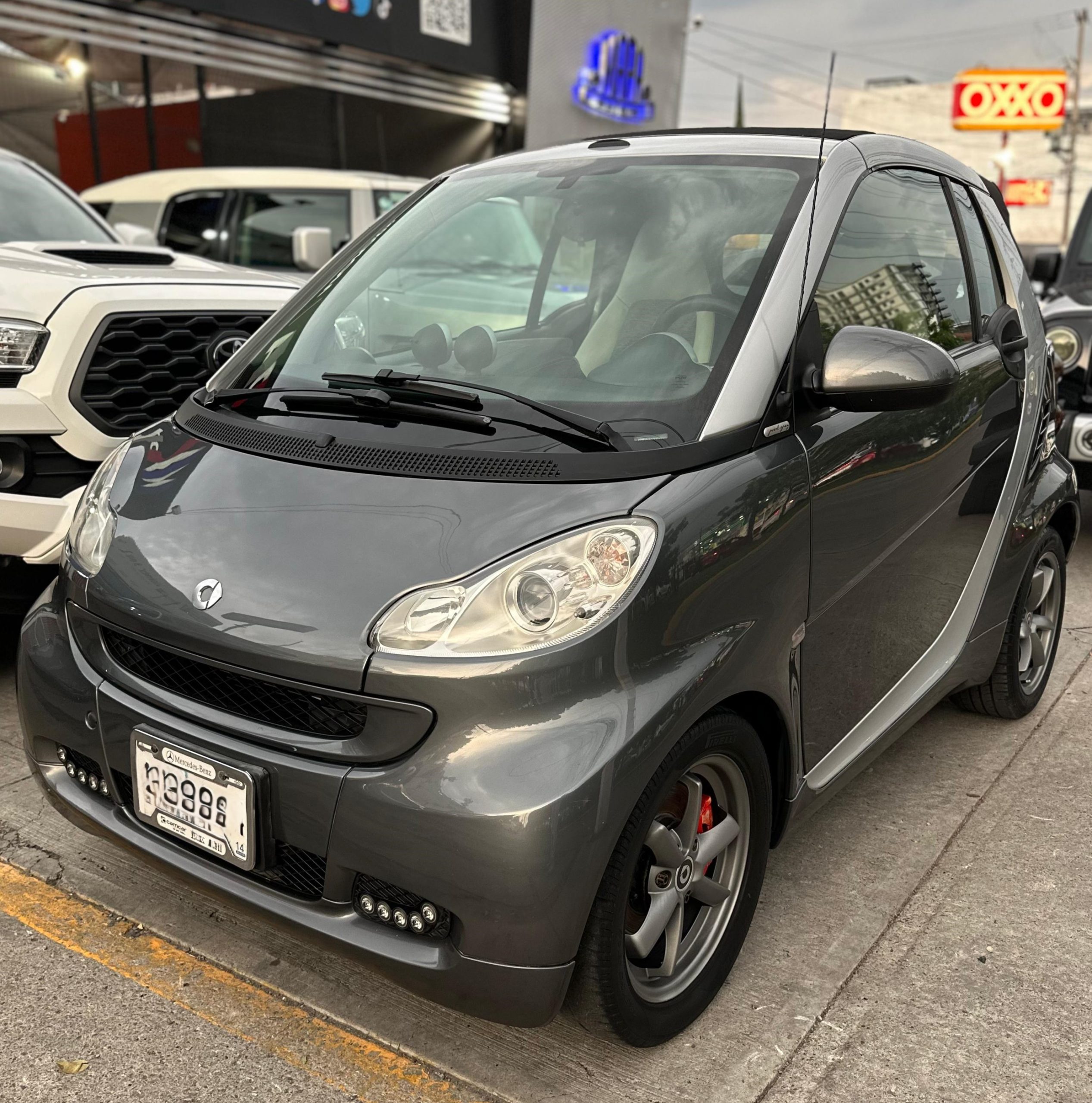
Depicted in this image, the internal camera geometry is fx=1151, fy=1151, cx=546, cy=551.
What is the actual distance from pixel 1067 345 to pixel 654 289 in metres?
4.24

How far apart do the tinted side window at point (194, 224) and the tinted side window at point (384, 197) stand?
105 centimetres

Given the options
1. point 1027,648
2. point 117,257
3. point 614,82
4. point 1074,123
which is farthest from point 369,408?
point 1074,123

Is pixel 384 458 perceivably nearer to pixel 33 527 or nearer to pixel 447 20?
pixel 33 527

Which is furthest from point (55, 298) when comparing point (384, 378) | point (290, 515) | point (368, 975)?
point (368, 975)

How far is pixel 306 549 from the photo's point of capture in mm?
2074

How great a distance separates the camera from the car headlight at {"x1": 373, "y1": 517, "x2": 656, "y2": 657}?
6.31ft

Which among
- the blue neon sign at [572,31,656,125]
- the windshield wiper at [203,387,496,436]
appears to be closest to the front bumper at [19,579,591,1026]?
the windshield wiper at [203,387,496,436]

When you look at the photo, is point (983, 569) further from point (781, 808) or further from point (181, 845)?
point (181, 845)

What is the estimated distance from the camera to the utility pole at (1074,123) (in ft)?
183

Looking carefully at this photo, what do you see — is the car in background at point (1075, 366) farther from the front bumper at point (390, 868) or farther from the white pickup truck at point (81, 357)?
the front bumper at point (390, 868)

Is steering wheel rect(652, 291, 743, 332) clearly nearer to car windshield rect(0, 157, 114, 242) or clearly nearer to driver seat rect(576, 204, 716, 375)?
Result: driver seat rect(576, 204, 716, 375)

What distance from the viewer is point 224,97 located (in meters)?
13.2

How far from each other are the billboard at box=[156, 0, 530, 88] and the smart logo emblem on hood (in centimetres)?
1158

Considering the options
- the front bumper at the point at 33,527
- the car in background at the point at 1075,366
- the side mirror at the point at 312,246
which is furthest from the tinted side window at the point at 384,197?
the front bumper at the point at 33,527
